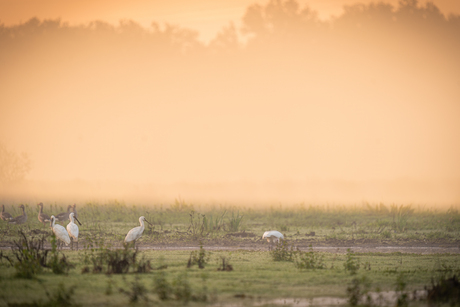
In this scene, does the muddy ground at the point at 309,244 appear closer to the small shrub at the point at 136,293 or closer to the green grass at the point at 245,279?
the green grass at the point at 245,279

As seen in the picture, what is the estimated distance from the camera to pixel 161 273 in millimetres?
12477

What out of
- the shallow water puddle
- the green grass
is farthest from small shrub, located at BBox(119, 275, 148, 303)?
the shallow water puddle

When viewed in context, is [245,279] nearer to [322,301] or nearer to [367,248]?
[322,301]

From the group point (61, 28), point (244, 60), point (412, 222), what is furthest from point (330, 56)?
→ point (412, 222)

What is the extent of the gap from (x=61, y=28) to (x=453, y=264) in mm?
200697

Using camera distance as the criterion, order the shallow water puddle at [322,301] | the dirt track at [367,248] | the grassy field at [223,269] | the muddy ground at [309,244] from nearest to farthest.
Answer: the shallow water puddle at [322,301] → the grassy field at [223,269] → the dirt track at [367,248] → the muddy ground at [309,244]

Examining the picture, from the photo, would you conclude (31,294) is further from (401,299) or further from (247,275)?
(401,299)

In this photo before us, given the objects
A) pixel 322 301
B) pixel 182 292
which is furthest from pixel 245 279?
pixel 322 301

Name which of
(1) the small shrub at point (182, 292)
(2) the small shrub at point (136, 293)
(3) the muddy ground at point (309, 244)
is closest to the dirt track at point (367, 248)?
(3) the muddy ground at point (309, 244)

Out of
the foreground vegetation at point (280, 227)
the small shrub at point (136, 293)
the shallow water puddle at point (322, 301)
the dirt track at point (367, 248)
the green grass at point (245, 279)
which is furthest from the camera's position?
the foreground vegetation at point (280, 227)

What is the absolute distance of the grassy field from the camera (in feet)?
35.6

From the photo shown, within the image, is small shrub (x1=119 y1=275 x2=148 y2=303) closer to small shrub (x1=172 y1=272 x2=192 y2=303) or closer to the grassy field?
the grassy field

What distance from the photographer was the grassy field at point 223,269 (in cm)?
1086

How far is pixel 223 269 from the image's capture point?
13789 millimetres
